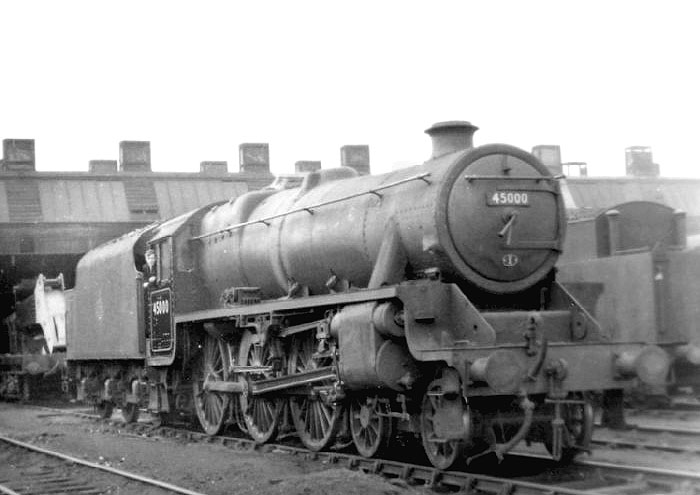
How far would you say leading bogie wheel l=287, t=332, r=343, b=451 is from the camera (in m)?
10.5

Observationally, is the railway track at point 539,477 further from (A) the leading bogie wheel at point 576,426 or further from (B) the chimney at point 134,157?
(B) the chimney at point 134,157

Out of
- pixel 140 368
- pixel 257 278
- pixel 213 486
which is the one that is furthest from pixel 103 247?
pixel 213 486

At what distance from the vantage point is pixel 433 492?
841cm

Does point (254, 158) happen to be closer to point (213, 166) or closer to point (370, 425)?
point (213, 166)

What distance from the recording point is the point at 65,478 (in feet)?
33.2

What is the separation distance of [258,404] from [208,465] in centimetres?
205

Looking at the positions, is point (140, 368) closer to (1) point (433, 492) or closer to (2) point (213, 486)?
(2) point (213, 486)

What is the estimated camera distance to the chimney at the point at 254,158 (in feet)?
109

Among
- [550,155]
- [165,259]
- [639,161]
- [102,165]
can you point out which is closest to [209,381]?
[165,259]

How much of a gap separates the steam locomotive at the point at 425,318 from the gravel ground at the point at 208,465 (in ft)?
2.09

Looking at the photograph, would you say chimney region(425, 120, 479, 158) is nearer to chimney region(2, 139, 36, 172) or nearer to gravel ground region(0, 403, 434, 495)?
gravel ground region(0, 403, 434, 495)

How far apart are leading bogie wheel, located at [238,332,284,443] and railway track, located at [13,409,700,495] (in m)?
1.51

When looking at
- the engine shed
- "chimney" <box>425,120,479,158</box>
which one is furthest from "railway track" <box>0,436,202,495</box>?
the engine shed

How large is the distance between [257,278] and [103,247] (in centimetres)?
629
